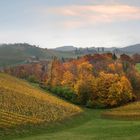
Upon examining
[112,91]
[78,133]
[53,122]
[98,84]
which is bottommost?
[53,122]

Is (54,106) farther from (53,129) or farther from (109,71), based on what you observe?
(109,71)

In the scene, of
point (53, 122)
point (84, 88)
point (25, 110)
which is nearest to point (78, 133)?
point (53, 122)

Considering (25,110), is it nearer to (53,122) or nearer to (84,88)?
(53,122)

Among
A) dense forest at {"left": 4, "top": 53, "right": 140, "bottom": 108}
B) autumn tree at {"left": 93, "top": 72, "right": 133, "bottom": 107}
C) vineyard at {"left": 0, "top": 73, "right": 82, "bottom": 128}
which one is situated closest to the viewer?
vineyard at {"left": 0, "top": 73, "right": 82, "bottom": 128}

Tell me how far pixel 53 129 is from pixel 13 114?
8.12 metres

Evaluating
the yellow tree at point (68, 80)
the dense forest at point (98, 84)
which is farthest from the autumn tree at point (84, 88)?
the yellow tree at point (68, 80)

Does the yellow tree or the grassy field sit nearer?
the grassy field

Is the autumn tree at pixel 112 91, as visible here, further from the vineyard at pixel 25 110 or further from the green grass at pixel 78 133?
the green grass at pixel 78 133

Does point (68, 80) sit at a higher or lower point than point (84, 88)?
higher

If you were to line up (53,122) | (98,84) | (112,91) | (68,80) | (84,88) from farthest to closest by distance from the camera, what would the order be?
1. (68,80)
2. (84,88)
3. (98,84)
4. (112,91)
5. (53,122)

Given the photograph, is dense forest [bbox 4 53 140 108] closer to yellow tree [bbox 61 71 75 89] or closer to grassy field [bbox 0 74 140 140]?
yellow tree [bbox 61 71 75 89]

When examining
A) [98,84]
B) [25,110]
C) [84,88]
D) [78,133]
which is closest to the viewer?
[78,133]

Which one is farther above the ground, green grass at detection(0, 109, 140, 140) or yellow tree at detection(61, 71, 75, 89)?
yellow tree at detection(61, 71, 75, 89)

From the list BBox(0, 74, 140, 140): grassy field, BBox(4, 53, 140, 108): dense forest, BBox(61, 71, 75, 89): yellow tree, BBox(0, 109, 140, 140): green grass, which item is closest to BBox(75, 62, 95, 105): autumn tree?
BBox(4, 53, 140, 108): dense forest
